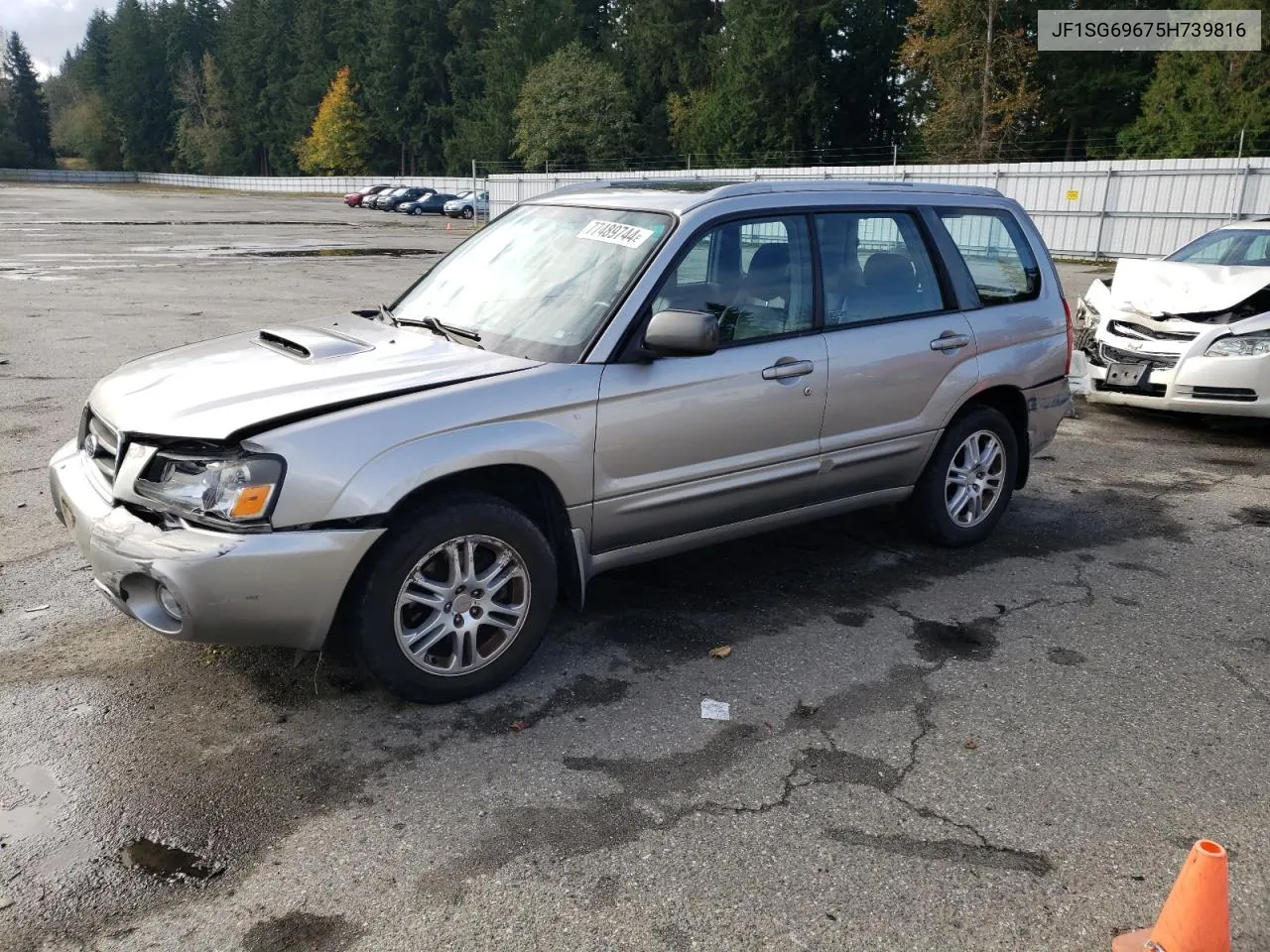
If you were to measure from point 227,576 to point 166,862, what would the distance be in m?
0.83

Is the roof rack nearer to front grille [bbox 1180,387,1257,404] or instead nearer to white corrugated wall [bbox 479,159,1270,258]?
front grille [bbox 1180,387,1257,404]

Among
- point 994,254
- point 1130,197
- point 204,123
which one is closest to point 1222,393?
point 994,254

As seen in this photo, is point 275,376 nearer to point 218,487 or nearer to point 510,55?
point 218,487

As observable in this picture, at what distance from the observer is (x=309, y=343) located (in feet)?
13.1

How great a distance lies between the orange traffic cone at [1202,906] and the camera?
236cm

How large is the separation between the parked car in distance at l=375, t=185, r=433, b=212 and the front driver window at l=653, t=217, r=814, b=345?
2078 inches

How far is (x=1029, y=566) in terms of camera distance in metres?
5.23

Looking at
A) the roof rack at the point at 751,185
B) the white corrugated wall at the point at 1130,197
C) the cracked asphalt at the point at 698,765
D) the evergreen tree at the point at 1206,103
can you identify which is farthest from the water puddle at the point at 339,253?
the evergreen tree at the point at 1206,103

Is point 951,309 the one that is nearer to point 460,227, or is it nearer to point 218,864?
point 218,864

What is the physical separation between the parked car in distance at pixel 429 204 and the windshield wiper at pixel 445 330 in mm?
50186

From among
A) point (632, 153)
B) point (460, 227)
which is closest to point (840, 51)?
point (632, 153)

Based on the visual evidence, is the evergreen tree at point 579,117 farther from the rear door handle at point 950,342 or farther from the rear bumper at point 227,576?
the rear bumper at point 227,576

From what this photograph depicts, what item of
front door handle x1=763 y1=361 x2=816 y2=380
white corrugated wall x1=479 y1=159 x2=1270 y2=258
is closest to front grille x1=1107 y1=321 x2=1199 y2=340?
front door handle x1=763 y1=361 x2=816 y2=380

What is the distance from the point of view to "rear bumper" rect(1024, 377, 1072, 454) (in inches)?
217
